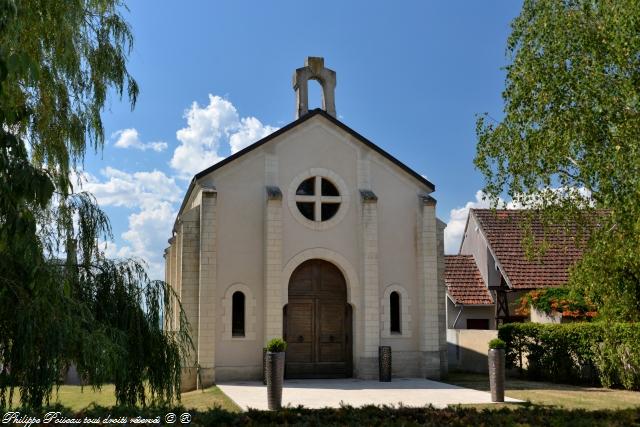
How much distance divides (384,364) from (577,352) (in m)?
5.22

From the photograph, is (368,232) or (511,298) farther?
(511,298)

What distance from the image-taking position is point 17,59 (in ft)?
14.7

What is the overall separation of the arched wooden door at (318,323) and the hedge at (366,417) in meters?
10.7

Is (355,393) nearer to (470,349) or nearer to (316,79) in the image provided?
(470,349)

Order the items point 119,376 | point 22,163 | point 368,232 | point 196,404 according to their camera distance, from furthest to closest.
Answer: point 368,232, point 196,404, point 119,376, point 22,163

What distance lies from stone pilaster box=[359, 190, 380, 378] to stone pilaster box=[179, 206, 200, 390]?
4403 millimetres

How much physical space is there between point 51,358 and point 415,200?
13.0 metres

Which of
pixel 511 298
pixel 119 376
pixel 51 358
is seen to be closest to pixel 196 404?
pixel 119 376

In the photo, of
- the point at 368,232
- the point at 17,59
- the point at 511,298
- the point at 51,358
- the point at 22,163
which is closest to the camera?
the point at 17,59

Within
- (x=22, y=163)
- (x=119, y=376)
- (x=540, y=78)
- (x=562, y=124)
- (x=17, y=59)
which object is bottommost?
(x=119, y=376)

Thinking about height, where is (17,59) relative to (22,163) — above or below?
above

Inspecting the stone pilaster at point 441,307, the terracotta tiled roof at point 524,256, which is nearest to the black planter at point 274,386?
the stone pilaster at point 441,307

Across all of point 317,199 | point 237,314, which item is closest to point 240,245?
point 237,314

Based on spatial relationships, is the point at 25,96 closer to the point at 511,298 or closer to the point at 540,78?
the point at 540,78
